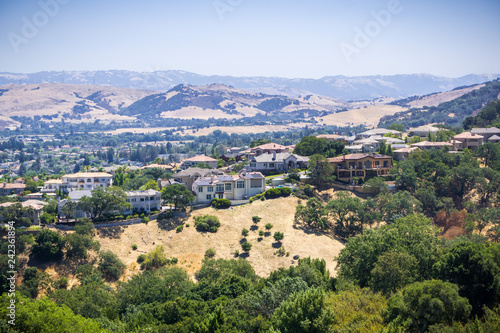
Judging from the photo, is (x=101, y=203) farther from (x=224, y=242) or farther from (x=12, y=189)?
(x=12, y=189)

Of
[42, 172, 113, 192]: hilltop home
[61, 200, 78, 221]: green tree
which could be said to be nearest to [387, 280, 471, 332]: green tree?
[61, 200, 78, 221]: green tree

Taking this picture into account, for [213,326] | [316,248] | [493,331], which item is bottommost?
[316,248]

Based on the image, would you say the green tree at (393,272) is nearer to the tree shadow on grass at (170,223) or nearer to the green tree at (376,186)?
the tree shadow on grass at (170,223)

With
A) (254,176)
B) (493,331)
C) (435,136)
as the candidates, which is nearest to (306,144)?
(254,176)

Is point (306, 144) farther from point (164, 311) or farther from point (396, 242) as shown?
point (164, 311)

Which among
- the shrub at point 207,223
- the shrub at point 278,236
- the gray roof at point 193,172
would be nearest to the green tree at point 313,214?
the shrub at point 278,236
